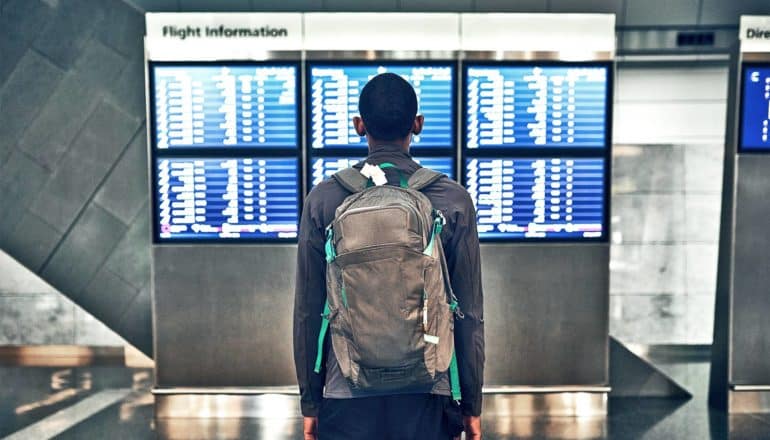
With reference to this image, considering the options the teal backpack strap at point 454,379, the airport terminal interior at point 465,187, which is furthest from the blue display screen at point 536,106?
the teal backpack strap at point 454,379

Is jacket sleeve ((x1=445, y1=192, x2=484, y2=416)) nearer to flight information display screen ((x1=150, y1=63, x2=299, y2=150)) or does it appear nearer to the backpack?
the backpack

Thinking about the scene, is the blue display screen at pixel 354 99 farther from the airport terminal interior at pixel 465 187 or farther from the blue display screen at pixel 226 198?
the blue display screen at pixel 226 198

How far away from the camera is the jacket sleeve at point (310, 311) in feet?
7.92

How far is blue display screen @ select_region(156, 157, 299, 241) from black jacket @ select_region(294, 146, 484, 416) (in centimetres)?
328

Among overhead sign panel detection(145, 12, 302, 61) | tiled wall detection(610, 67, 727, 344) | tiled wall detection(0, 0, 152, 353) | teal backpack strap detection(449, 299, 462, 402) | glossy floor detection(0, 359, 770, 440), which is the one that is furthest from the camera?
tiled wall detection(610, 67, 727, 344)

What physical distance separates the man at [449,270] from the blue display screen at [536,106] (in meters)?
3.31

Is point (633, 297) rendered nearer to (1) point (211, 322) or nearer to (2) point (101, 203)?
(1) point (211, 322)

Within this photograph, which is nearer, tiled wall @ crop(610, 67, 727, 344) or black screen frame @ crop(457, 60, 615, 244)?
black screen frame @ crop(457, 60, 615, 244)

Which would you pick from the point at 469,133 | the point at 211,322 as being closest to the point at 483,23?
the point at 469,133

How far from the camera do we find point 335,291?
7.48ft

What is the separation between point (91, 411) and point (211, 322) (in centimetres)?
117

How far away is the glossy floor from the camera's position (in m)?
5.29

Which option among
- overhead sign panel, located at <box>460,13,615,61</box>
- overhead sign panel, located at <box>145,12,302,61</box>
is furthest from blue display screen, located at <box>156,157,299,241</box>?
overhead sign panel, located at <box>460,13,615,61</box>

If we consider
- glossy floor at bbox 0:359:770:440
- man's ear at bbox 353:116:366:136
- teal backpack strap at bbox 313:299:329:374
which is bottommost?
glossy floor at bbox 0:359:770:440
